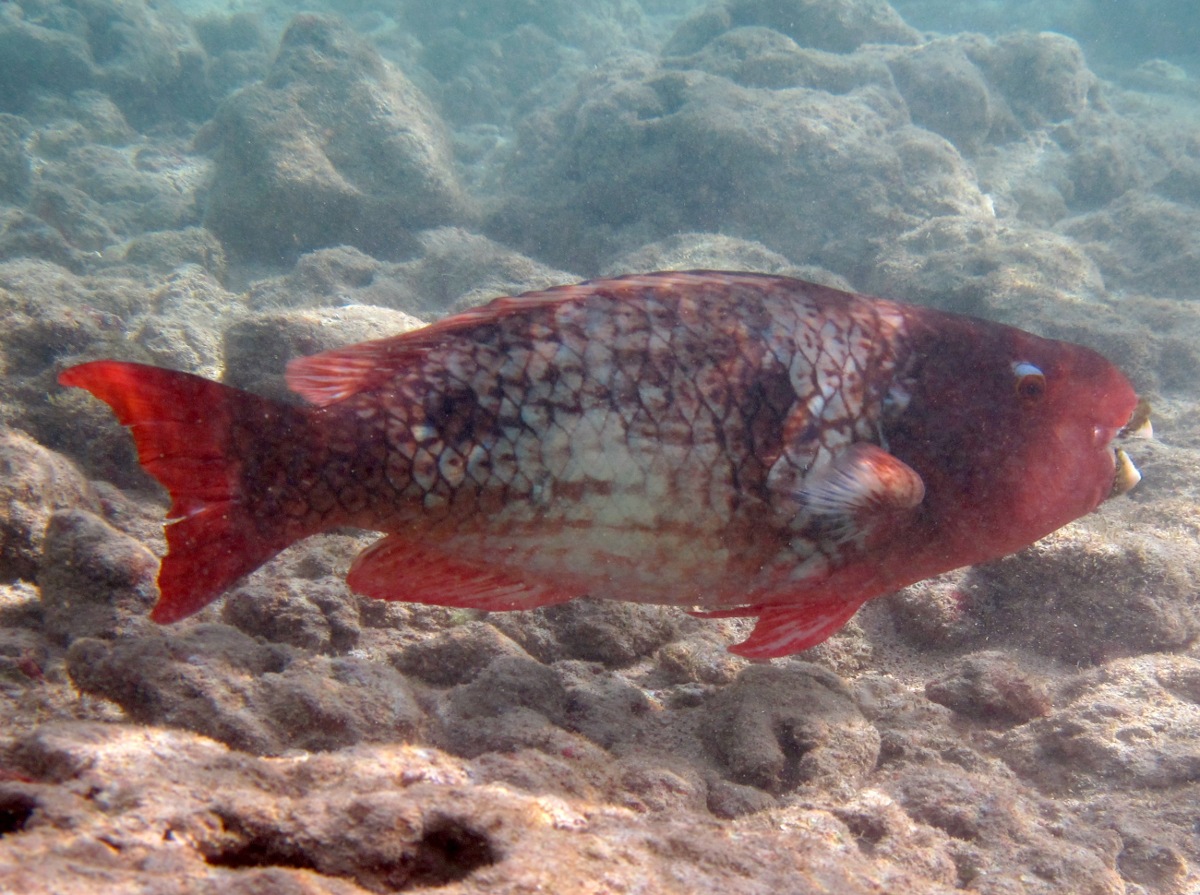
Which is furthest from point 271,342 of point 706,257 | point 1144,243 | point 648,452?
point 1144,243

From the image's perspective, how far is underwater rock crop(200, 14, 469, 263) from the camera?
35.4 feet

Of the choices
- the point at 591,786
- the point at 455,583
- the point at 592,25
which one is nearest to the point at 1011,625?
the point at 591,786

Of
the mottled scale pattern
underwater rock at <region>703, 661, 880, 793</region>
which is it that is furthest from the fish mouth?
underwater rock at <region>703, 661, 880, 793</region>

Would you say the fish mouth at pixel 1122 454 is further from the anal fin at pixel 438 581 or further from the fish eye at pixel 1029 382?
the anal fin at pixel 438 581

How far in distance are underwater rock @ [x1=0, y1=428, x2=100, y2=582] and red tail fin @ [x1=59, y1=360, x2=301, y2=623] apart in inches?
57.5

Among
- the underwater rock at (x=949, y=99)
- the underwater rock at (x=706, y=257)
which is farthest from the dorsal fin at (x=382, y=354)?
the underwater rock at (x=949, y=99)

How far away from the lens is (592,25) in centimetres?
2297

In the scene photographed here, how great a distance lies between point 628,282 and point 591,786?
1569 mm

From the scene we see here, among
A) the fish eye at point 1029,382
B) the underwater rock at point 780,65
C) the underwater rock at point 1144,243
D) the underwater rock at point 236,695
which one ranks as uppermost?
the underwater rock at point 780,65

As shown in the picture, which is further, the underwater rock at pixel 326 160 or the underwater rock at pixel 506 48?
the underwater rock at pixel 506 48

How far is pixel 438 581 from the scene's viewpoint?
222 cm

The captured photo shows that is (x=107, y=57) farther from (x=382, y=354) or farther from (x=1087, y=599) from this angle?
(x=1087, y=599)

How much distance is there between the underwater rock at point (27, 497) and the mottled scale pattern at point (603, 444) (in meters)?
1.83

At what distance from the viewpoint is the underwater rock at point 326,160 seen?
1080cm
